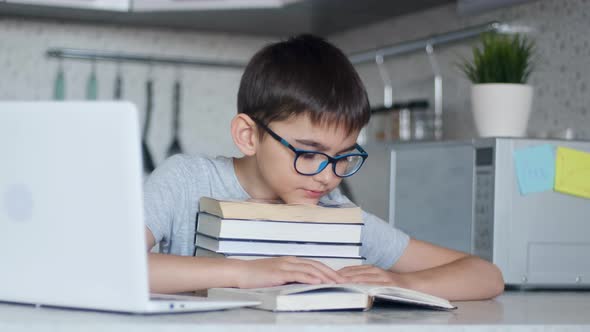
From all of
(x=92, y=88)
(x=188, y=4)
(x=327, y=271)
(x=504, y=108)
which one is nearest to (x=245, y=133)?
(x=327, y=271)

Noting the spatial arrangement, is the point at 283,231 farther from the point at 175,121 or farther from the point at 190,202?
the point at 175,121

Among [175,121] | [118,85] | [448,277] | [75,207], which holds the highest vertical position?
[118,85]

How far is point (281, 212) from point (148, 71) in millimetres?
1945

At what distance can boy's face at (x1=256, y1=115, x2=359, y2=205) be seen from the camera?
50.8 inches

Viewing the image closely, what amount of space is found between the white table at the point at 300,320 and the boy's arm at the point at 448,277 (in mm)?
79

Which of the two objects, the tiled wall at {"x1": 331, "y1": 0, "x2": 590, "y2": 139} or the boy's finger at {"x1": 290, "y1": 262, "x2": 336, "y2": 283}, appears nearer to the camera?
the boy's finger at {"x1": 290, "y1": 262, "x2": 336, "y2": 283}

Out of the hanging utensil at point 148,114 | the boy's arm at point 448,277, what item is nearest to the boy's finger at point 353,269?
the boy's arm at point 448,277

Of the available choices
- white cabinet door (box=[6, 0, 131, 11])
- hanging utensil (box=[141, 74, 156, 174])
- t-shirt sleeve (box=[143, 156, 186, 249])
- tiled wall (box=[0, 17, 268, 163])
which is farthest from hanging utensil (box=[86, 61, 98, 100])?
t-shirt sleeve (box=[143, 156, 186, 249])

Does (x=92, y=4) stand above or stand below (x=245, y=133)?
above

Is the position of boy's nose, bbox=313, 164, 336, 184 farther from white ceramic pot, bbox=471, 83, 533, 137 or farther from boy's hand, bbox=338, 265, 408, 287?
white ceramic pot, bbox=471, 83, 533, 137

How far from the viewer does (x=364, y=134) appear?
2.74 metres

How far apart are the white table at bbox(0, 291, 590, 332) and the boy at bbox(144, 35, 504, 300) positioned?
0.15 meters

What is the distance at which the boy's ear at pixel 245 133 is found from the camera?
1384 millimetres

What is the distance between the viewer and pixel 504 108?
181 centimetres
